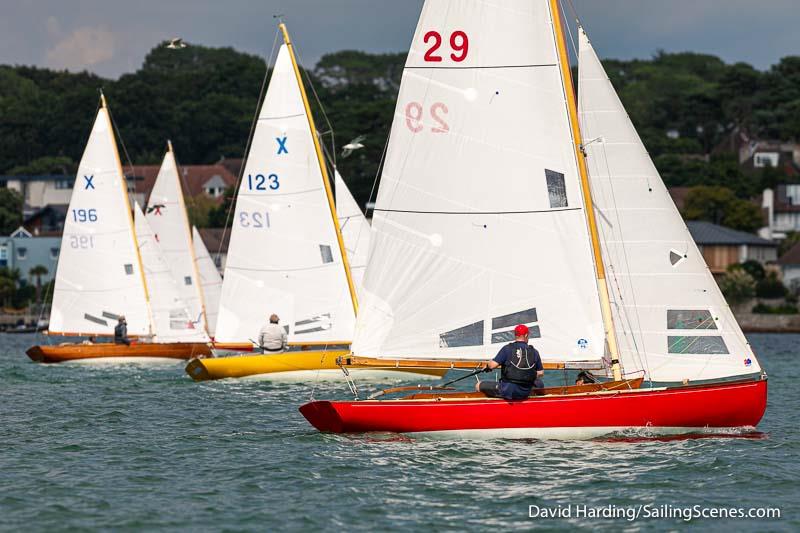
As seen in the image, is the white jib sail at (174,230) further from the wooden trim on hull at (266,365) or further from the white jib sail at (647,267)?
the white jib sail at (647,267)

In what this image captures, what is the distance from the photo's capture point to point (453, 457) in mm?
20641

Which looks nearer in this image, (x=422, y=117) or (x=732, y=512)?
(x=732, y=512)

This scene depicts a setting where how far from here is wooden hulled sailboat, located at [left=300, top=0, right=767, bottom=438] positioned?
22078mm

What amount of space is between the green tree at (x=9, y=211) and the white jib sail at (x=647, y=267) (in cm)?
11932

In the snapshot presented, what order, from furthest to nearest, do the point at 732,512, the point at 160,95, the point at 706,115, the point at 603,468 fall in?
the point at 160,95
the point at 706,115
the point at 603,468
the point at 732,512

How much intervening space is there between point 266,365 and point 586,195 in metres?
14.4

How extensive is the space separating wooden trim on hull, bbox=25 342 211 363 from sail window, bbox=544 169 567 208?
24711 mm

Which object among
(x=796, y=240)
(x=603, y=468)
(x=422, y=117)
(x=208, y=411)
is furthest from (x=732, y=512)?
(x=796, y=240)

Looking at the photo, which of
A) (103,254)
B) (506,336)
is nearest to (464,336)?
(506,336)

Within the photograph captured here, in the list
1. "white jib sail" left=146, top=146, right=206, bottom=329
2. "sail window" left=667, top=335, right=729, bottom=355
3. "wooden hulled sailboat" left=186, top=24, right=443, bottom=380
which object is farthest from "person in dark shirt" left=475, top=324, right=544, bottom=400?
"white jib sail" left=146, top=146, right=206, bottom=329

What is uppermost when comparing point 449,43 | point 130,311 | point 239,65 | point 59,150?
point 239,65

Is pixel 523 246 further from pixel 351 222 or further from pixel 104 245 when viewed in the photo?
pixel 104 245

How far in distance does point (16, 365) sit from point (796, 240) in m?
81.5

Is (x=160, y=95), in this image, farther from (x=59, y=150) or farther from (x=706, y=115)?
(x=706, y=115)
